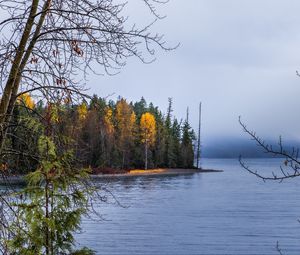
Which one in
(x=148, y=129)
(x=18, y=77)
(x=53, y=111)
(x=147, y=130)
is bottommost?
(x=53, y=111)

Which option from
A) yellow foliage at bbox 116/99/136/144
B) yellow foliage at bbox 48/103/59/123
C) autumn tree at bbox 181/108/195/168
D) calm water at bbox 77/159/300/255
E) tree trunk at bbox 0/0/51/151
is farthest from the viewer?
autumn tree at bbox 181/108/195/168

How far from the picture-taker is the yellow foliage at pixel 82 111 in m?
4.59

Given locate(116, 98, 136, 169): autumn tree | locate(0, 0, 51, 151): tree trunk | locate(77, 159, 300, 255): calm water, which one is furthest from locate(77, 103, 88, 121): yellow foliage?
locate(116, 98, 136, 169): autumn tree

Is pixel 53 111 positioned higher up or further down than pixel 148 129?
further down

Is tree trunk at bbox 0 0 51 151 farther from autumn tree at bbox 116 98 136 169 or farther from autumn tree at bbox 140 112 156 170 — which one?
autumn tree at bbox 140 112 156 170

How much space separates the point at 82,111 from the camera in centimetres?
478

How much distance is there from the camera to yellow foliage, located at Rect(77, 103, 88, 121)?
459 cm

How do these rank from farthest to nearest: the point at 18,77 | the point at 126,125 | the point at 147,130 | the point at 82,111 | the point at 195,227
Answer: the point at 147,130 < the point at 126,125 < the point at 195,227 < the point at 82,111 < the point at 18,77


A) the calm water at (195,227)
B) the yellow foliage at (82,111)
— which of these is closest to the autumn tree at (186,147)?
the calm water at (195,227)

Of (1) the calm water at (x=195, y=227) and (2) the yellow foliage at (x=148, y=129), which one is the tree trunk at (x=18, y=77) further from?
(2) the yellow foliage at (x=148, y=129)

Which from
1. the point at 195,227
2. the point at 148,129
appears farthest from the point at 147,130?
the point at 195,227

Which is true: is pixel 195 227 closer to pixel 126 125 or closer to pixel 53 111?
pixel 53 111

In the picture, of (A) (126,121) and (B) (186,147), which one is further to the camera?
(B) (186,147)

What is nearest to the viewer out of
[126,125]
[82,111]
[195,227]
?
[82,111]
